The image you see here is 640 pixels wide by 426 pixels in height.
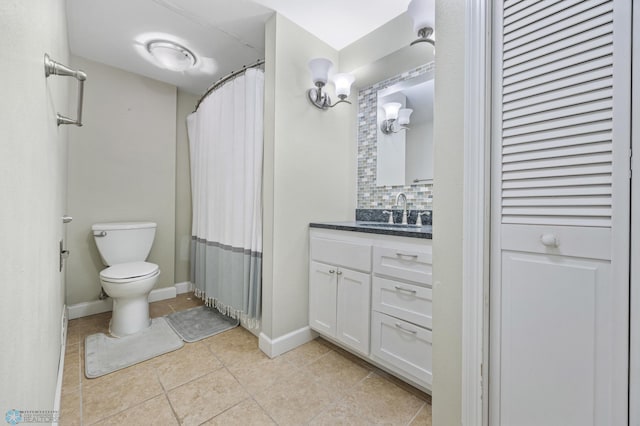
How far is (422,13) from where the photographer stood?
4.36 feet


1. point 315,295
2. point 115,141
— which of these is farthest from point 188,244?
point 315,295

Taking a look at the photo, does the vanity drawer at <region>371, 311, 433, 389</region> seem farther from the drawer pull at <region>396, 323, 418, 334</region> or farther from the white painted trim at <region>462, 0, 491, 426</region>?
the white painted trim at <region>462, 0, 491, 426</region>

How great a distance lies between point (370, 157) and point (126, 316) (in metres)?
2.32

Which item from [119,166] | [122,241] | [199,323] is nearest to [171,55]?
[119,166]

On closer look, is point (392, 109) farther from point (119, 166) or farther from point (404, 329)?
point (119, 166)

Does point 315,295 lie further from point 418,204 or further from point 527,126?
point 527,126

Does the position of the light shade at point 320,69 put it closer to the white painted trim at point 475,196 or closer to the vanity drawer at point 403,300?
the white painted trim at point 475,196

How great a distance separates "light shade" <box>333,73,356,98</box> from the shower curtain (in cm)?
55

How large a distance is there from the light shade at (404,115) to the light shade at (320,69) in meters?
0.67

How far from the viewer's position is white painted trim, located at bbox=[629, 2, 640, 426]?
56 cm

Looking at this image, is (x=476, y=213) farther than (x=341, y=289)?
No

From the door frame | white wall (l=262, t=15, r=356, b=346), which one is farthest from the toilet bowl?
the door frame

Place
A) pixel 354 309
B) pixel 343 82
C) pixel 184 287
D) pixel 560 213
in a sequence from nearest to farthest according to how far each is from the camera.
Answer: pixel 560 213, pixel 354 309, pixel 343 82, pixel 184 287
